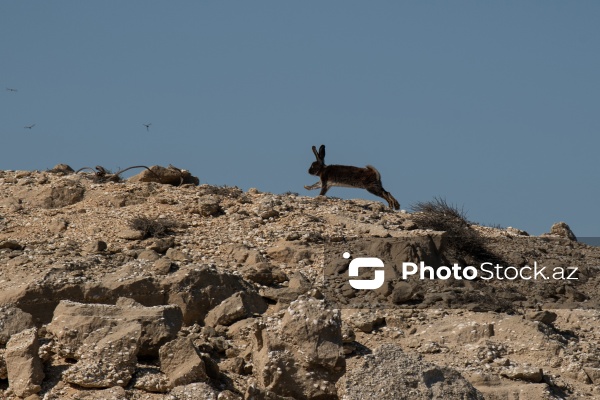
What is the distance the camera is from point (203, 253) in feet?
44.2

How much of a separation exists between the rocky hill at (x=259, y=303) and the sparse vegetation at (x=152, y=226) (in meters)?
0.02

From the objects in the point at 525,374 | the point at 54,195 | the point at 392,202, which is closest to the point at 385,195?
the point at 392,202

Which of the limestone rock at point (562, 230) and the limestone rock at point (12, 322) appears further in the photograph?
the limestone rock at point (562, 230)

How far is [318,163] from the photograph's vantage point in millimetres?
21328

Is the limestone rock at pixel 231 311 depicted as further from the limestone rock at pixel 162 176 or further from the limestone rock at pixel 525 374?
the limestone rock at pixel 162 176

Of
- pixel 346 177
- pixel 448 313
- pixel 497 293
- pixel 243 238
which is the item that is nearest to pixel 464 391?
pixel 448 313

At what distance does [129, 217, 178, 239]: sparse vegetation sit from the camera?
14.0 m

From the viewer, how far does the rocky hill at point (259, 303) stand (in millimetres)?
10109

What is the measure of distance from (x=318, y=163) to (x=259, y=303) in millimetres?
9499

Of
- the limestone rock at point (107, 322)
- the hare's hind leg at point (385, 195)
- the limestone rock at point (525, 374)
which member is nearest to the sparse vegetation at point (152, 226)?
the limestone rock at point (107, 322)

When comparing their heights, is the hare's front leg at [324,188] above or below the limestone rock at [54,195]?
above

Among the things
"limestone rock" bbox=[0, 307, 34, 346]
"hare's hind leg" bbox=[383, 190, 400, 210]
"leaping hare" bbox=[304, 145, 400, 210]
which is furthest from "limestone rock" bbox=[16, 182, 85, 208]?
"hare's hind leg" bbox=[383, 190, 400, 210]

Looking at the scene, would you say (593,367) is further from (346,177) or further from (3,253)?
(346,177)

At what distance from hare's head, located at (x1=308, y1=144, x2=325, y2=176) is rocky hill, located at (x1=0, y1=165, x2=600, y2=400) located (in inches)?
181
